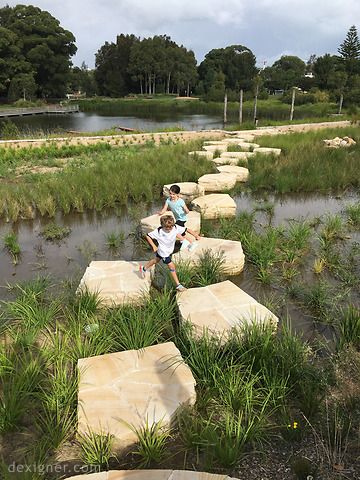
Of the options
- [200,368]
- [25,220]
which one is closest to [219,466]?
[200,368]

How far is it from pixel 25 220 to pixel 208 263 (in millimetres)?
4354

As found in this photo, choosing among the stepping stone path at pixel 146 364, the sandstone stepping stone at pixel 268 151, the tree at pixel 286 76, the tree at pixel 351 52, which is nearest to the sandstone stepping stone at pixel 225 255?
the stepping stone path at pixel 146 364

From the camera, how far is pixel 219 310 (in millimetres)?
4031

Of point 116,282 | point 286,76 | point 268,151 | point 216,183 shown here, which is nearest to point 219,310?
point 116,282

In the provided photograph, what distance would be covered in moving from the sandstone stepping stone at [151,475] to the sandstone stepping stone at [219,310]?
1.33m

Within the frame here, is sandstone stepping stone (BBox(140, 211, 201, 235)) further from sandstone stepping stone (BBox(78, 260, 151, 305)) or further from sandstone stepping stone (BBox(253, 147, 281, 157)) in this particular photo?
sandstone stepping stone (BBox(253, 147, 281, 157))

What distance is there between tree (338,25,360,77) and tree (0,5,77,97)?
40.1 metres

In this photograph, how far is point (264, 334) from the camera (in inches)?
133

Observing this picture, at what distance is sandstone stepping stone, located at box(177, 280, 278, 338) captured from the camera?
12.2 ft

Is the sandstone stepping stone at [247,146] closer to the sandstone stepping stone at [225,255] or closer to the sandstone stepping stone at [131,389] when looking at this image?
the sandstone stepping stone at [225,255]

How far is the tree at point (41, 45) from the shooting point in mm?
54500

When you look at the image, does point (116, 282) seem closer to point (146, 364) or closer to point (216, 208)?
point (146, 364)

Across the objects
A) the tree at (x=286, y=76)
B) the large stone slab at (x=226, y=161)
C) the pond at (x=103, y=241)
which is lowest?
the pond at (x=103, y=241)

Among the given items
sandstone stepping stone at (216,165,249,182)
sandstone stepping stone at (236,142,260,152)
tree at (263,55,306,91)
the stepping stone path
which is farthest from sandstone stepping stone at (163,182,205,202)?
tree at (263,55,306,91)
